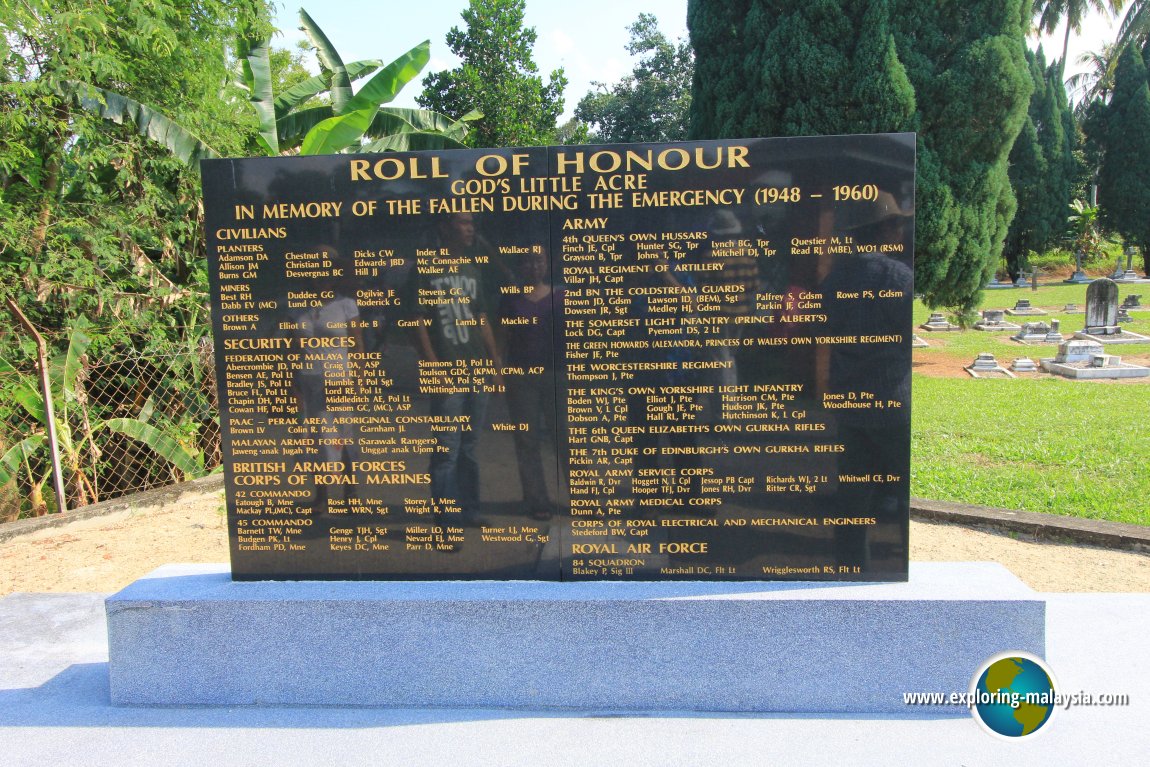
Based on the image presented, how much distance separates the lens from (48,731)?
3.43 m

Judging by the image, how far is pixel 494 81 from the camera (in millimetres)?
18828

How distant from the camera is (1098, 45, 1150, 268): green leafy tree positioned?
34406 mm

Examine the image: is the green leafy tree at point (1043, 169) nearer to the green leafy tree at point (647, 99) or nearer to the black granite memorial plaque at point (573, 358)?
the green leafy tree at point (647, 99)

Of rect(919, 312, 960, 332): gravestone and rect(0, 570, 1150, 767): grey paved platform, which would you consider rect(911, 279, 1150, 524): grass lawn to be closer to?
rect(0, 570, 1150, 767): grey paved platform

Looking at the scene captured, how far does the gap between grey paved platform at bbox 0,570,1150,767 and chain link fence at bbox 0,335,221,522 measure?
420 centimetres

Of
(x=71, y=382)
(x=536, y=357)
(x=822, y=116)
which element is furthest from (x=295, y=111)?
(x=536, y=357)

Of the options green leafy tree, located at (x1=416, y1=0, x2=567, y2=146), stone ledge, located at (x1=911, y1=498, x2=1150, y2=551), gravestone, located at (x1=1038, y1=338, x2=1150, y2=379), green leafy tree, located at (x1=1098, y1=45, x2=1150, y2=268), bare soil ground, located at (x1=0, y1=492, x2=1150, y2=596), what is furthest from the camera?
green leafy tree, located at (x1=1098, y1=45, x2=1150, y2=268)

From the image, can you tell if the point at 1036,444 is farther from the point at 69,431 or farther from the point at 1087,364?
the point at 69,431

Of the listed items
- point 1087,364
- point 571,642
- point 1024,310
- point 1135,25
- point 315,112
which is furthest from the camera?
point 1135,25

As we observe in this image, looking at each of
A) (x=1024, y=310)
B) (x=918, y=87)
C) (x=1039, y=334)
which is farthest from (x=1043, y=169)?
(x=918, y=87)

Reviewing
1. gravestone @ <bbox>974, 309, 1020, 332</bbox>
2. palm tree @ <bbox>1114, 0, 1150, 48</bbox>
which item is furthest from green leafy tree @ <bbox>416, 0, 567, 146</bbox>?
palm tree @ <bbox>1114, 0, 1150, 48</bbox>

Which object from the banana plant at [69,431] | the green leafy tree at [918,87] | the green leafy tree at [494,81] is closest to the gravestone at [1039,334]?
the green leafy tree at [918,87]

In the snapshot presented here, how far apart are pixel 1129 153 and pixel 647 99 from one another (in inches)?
854

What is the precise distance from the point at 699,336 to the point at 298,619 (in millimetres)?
2235
